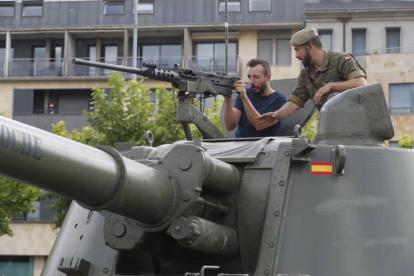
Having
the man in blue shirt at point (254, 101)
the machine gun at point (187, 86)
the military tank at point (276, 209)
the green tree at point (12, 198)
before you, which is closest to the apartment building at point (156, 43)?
the green tree at point (12, 198)

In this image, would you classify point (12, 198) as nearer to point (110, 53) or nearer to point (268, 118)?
point (268, 118)

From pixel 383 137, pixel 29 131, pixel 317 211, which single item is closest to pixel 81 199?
pixel 29 131

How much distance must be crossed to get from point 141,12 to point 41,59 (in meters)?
5.64

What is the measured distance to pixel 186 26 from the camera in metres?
45.0

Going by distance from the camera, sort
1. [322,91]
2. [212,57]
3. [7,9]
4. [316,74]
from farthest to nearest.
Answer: [7,9] < [212,57] < [316,74] < [322,91]

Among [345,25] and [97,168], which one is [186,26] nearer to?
[345,25]

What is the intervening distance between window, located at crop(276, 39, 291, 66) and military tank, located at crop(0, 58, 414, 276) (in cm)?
3566

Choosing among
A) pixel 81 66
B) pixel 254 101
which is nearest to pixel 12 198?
pixel 254 101

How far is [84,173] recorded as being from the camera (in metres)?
6.71

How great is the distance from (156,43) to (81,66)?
3743 mm

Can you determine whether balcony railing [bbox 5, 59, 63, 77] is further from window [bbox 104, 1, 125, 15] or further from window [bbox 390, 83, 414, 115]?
window [bbox 390, 83, 414, 115]

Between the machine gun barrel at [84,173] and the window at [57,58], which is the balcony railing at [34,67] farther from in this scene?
the machine gun barrel at [84,173]

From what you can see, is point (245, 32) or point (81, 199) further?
point (245, 32)

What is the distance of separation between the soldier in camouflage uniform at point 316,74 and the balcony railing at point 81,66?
33837 millimetres
